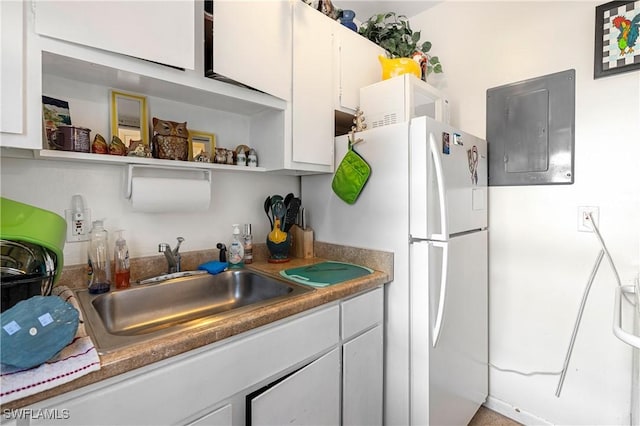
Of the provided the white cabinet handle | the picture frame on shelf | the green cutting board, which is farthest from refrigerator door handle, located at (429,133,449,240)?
the picture frame on shelf

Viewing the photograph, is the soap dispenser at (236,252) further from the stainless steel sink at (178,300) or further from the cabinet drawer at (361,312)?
the cabinet drawer at (361,312)

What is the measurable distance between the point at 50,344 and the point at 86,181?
2.70 ft

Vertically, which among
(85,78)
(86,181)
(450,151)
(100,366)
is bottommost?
(100,366)

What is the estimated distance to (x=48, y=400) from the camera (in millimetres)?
613

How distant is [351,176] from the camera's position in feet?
5.01

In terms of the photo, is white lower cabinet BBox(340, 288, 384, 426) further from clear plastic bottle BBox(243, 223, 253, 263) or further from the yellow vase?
the yellow vase

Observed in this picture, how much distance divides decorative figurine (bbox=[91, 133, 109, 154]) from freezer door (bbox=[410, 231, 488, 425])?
1.38 metres

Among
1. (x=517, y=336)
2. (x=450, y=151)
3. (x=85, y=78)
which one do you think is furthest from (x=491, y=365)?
(x=85, y=78)

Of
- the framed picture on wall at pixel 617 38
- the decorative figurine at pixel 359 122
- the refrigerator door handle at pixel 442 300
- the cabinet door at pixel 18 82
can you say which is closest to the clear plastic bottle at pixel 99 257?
the cabinet door at pixel 18 82

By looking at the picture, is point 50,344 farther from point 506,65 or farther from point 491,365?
point 506,65

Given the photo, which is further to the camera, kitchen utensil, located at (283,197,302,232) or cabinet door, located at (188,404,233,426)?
kitchen utensil, located at (283,197,302,232)

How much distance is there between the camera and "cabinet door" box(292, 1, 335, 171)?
145cm

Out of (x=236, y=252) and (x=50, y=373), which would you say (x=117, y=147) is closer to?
(x=236, y=252)

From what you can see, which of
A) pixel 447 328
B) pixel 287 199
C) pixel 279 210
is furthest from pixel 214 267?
pixel 447 328
